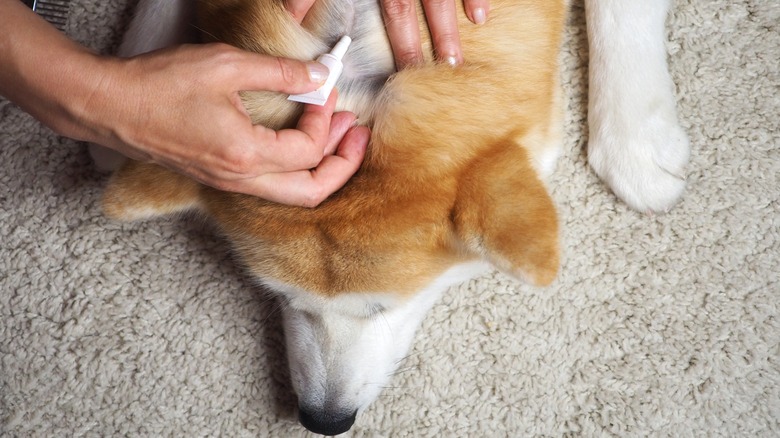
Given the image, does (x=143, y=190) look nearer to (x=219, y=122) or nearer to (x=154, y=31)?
(x=219, y=122)

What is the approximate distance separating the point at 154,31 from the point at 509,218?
90cm

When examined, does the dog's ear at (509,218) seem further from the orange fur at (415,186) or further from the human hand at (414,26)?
the human hand at (414,26)

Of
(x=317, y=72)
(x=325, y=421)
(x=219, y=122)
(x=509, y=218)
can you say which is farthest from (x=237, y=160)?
(x=325, y=421)

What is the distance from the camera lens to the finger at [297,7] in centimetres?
94

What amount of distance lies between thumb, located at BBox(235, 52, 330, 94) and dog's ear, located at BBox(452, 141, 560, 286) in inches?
10.2

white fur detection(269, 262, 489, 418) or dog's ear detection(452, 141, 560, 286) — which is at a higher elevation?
dog's ear detection(452, 141, 560, 286)

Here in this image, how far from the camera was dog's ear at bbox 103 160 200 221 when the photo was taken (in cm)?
100

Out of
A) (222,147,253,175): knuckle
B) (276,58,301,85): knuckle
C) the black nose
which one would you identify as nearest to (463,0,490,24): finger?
(276,58,301,85): knuckle

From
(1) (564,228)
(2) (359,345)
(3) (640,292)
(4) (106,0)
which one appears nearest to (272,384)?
(2) (359,345)

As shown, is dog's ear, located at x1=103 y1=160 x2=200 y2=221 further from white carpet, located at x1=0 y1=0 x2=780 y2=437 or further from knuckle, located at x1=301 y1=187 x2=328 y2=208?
white carpet, located at x1=0 y1=0 x2=780 y2=437

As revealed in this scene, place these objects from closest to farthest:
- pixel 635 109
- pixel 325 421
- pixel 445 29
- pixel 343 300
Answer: pixel 445 29
pixel 343 300
pixel 325 421
pixel 635 109

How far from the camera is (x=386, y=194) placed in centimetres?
91

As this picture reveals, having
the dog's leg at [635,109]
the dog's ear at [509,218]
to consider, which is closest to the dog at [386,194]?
the dog's ear at [509,218]

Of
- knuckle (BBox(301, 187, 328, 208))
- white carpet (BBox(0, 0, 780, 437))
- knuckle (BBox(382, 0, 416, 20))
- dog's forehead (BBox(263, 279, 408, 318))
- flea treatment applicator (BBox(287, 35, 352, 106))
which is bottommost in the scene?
white carpet (BBox(0, 0, 780, 437))
